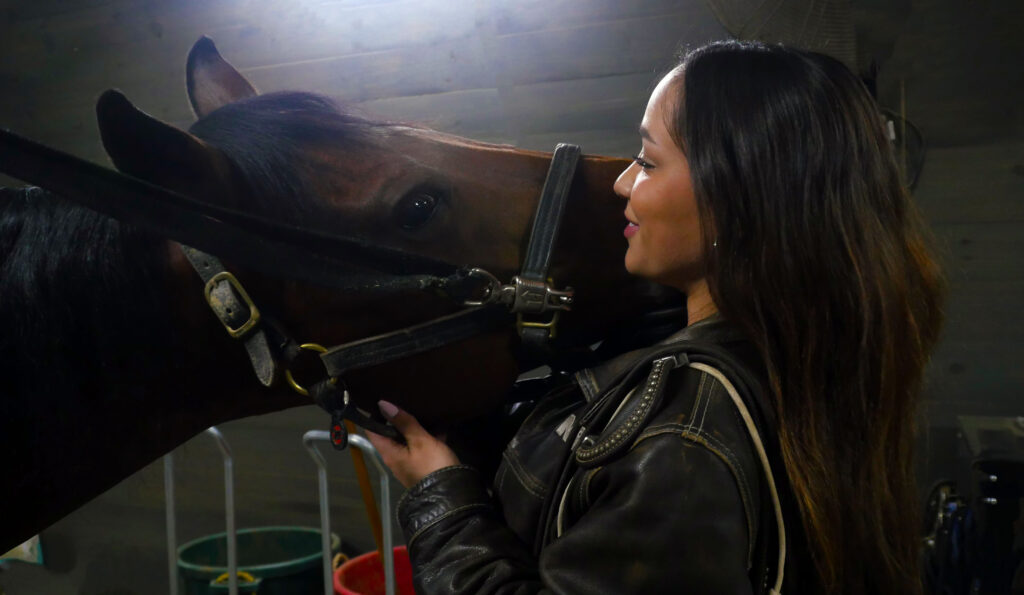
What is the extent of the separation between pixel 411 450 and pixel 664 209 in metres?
0.43

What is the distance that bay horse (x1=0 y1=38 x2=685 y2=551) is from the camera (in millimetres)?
777

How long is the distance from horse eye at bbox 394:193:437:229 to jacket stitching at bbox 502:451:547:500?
0.31 meters

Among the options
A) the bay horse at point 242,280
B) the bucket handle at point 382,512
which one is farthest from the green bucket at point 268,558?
the bay horse at point 242,280

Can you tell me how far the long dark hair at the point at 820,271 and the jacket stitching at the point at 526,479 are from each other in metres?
0.28

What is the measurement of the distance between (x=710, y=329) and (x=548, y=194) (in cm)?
28

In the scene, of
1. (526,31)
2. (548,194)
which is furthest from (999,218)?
(548,194)

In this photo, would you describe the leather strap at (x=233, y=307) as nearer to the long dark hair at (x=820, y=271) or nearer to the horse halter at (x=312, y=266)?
the horse halter at (x=312, y=266)

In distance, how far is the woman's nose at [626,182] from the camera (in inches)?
34.9

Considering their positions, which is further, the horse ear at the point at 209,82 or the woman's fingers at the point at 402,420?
the horse ear at the point at 209,82

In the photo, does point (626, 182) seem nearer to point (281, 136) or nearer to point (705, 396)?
point (705, 396)

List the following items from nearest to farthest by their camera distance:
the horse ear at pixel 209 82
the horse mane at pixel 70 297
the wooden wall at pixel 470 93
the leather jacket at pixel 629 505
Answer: the leather jacket at pixel 629 505 < the horse mane at pixel 70 297 < the horse ear at pixel 209 82 < the wooden wall at pixel 470 93

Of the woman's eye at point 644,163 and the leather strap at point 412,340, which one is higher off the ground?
the woman's eye at point 644,163

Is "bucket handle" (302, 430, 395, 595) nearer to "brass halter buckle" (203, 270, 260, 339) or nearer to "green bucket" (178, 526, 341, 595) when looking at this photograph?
"green bucket" (178, 526, 341, 595)

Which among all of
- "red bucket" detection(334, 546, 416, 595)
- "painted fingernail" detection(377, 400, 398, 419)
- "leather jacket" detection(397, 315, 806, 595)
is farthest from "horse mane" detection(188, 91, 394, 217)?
"red bucket" detection(334, 546, 416, 595)
